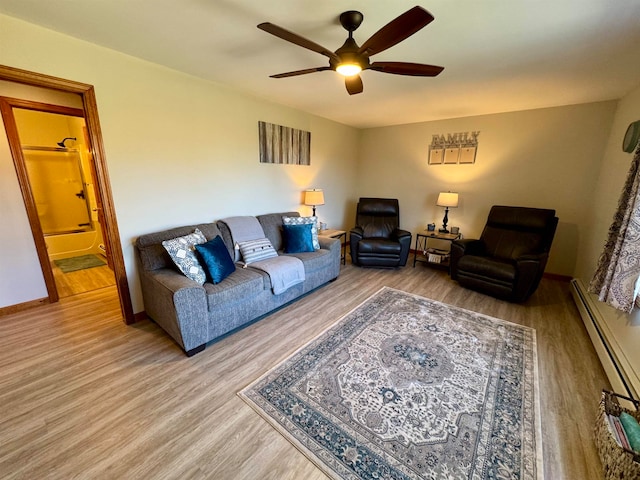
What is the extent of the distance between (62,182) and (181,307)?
481 centimetres

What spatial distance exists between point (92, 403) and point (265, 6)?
267 cm

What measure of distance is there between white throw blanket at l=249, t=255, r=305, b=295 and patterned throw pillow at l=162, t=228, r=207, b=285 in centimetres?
58

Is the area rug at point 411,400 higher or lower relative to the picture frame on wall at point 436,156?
lower

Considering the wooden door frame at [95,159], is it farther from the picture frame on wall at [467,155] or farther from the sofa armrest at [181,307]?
the picture frame on wall at [467,155]

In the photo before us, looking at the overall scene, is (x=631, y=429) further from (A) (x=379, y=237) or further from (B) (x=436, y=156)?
(B) (x=436, y=156)

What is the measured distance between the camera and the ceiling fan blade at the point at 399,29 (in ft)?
3.84

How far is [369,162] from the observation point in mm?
5230

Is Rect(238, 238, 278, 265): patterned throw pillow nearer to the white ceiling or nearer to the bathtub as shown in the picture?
the white ceiling

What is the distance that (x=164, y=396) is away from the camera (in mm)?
1691

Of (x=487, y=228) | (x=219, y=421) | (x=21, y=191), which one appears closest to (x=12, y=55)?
(x=21, y=191)

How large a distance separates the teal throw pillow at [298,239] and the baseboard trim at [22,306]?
106 inches

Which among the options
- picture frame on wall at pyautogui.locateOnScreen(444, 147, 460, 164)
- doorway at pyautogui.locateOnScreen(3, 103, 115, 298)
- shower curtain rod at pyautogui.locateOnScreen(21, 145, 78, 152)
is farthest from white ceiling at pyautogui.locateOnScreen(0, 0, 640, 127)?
shower curtain rod at pyautogui.locateOnScreen(21, 145, 78, 152)

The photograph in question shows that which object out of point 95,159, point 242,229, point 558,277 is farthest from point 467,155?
point 95,159

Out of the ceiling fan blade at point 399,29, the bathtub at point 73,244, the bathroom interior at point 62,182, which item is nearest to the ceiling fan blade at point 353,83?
the ceiling fan blade at point 399,29
